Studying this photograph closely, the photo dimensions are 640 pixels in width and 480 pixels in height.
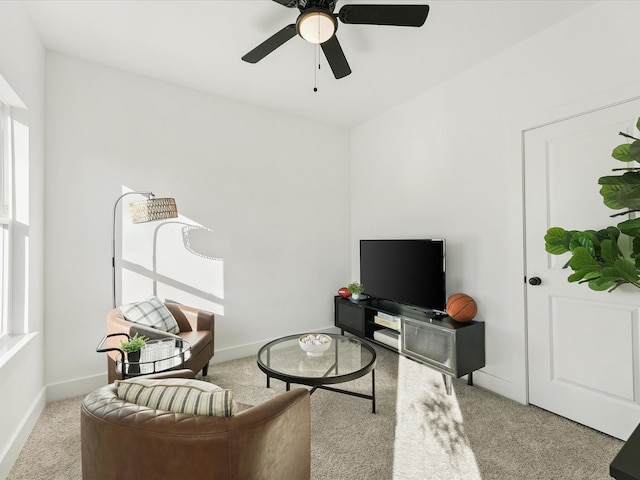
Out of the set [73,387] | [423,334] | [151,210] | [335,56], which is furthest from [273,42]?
[73,387]

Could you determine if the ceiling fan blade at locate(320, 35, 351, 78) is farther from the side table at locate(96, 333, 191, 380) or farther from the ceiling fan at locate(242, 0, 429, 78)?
the side table at locate(96, 333, 191, 380)

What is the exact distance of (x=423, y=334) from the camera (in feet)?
9.72

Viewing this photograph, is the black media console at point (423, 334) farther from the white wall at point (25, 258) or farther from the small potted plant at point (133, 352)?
the white wall at point (25, 258)

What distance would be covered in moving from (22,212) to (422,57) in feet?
10.6

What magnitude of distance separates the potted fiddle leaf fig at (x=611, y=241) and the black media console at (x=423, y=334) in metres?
1.08

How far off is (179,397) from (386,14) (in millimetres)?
2046

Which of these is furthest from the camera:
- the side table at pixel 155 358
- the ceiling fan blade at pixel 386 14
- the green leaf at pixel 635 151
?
the side table at pixel 155 358

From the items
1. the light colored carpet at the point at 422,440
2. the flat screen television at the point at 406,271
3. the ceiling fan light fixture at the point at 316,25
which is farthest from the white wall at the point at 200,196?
the ceiling fan light fixture at the point at 316,25

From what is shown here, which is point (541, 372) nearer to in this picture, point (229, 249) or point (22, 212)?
point (229, 249)

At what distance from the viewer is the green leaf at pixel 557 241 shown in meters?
1.91

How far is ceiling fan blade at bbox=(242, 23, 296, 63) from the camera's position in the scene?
6.47 ft

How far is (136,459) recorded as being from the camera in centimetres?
107

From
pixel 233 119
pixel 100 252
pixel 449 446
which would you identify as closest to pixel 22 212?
pixel 100 252

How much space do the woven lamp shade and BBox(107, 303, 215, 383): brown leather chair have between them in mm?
777
